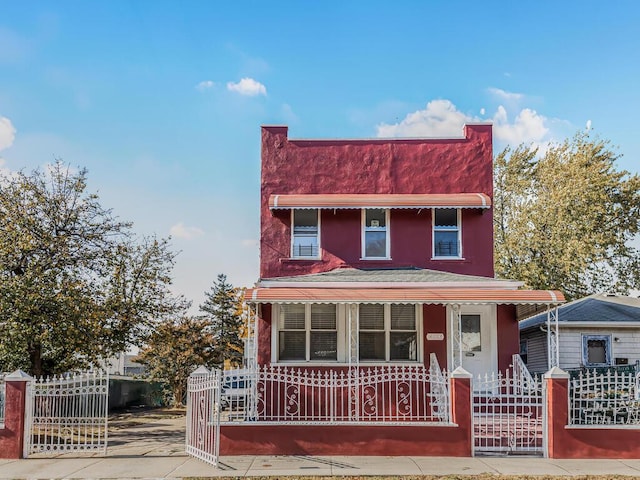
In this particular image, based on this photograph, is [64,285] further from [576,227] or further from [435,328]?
[576,227]

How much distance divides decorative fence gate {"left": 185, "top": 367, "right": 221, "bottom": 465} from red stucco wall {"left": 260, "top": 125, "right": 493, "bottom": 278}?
6815 millimetres

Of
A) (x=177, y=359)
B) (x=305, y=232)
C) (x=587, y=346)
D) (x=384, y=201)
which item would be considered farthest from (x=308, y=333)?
(x=177, y=359)

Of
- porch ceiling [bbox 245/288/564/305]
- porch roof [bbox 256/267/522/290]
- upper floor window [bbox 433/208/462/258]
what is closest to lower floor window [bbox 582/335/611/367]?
porch roof [bbox 256/267/522/290]

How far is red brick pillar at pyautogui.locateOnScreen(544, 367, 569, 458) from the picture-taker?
489 inches

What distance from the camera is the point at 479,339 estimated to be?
17812 mm

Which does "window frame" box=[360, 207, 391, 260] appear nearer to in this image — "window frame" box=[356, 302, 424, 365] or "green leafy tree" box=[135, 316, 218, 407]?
"window frame" box=[356, 302, 424, 365]

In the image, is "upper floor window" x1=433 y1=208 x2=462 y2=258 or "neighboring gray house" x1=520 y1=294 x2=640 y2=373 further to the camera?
"neighboring gray house" x1=520 y1=294 x2=640 y2=373

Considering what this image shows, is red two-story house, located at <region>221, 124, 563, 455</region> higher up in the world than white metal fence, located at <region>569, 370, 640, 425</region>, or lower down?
higher up

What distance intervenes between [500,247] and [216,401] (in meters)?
25.9

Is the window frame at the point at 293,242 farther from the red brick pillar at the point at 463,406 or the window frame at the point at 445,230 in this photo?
the red brick pillar at the point at 463,406

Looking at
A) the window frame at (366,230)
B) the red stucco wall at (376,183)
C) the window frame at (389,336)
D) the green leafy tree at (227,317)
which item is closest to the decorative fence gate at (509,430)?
the window frame at (389,336)

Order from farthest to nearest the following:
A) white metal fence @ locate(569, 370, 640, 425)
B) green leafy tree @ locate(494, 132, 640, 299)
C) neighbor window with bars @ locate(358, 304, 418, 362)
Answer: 1. green leafy tree @ locate(494, 132, 640, 299)
2. neighbor window with bars @ locate(358, 304, 418, 362)
3. white metal fence @ locate(569, 370, 640, 425)

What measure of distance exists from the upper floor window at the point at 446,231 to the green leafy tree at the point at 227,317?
2243 centimetres

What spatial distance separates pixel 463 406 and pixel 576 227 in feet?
73.1
